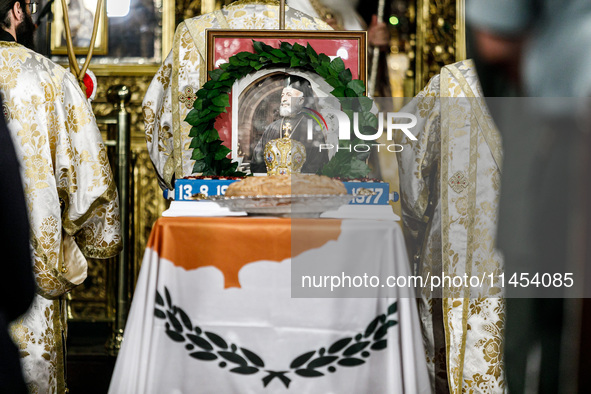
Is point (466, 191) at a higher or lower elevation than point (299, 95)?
lower

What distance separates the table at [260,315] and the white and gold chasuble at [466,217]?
0.88 meters

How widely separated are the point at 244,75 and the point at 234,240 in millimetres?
668

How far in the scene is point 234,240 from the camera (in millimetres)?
1369

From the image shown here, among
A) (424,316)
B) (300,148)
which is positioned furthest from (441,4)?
(300,148)

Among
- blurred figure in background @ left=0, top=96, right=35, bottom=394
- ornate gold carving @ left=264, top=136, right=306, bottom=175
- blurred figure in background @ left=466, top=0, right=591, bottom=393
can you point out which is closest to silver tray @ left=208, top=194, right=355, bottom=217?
ornate gold carving @ left=264, top=136, right=306, bottom=175

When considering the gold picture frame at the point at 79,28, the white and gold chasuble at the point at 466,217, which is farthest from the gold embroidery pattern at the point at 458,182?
the gold picture frame at the point at 79,28

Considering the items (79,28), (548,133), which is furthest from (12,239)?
(79,28)

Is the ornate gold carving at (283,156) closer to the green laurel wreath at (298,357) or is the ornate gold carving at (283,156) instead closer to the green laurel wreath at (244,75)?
the green laurel wreath at (244,75)

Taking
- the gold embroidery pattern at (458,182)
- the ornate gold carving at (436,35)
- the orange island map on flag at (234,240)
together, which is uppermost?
the ornate gold carving at (436,35)

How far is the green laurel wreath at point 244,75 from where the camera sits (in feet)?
5.90

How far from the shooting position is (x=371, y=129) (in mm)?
1791

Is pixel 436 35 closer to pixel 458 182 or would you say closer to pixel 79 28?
pixel 458 182

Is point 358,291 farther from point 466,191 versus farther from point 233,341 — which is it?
point 466,191

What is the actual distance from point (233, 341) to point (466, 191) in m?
1.13
